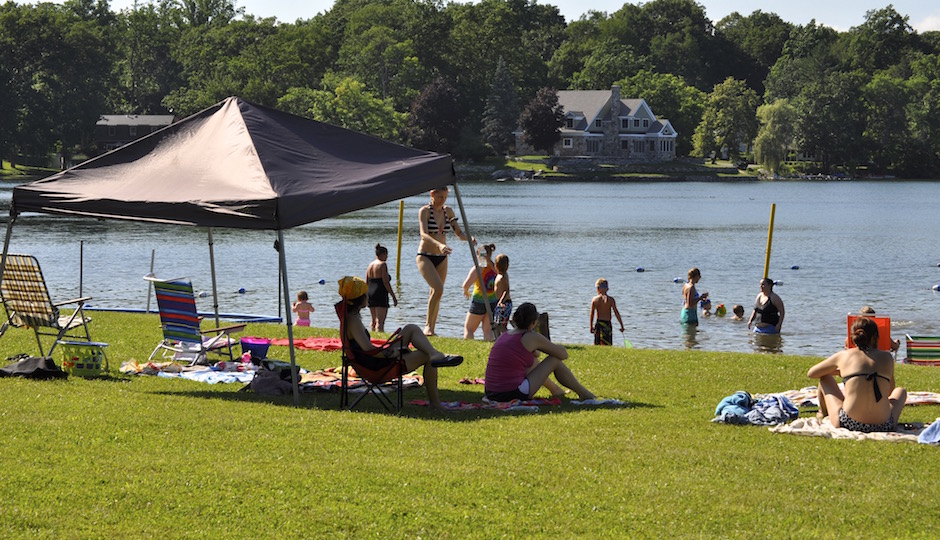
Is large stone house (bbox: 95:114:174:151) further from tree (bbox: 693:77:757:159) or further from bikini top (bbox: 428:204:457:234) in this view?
bikini top (bbox: 428:204:457:234)

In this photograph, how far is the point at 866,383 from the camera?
9.45 metres

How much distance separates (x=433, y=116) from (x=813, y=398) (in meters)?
123

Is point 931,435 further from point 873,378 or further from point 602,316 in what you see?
point 602,316

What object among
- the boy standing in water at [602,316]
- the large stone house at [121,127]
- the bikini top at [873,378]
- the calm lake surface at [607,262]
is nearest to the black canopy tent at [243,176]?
the bikini top at [873,378]

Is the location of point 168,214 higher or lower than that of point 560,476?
higher

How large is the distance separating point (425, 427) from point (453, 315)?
50.8ft

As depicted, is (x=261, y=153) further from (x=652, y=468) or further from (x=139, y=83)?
(x=139, y=83)

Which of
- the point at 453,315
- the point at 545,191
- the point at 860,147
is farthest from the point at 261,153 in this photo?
the point at 860,147

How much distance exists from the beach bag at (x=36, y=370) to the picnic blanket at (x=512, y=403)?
3.47 meters

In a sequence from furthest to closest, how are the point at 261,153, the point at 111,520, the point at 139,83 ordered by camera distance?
the point at 139,83, the point at 261,153, the point at 111,520

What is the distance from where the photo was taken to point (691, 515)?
7215 millimetres

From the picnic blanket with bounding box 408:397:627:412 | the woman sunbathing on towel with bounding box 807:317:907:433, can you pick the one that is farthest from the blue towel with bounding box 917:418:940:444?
the picnic blanket with bounding box 408:397:627:412

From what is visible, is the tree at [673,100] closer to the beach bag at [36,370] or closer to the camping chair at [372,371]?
the beach bag at [36,370]

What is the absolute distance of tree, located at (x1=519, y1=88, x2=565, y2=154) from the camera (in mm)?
133625
